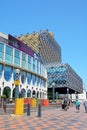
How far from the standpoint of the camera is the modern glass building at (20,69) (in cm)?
5988

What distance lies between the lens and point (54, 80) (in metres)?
107

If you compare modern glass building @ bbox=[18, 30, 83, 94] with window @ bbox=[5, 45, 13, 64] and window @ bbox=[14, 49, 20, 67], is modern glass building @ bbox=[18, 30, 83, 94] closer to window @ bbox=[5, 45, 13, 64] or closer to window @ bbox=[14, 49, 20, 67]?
window @ bbox=[14, 49, 20, 67]

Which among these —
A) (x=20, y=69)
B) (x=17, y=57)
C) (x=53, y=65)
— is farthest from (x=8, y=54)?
(x=53, y=65)

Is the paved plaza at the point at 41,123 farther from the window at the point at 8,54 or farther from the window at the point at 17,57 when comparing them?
the window at the point at 17,57

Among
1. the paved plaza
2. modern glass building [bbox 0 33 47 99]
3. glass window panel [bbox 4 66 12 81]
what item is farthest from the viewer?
glass window panel [bbox 4 66 12 81]

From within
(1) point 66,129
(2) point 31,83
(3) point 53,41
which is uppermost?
(3) point 53,41

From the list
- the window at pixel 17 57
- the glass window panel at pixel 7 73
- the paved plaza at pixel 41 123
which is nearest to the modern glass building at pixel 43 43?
the window at pixel 17 57

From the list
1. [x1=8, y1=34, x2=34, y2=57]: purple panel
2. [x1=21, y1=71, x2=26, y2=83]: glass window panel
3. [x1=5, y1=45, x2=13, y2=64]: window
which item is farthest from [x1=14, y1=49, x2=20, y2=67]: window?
[x1=21, y1=71, x2=26, y2=83]: glass window panel

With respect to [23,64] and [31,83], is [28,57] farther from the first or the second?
[31,83]

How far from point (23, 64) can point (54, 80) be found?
41.0m

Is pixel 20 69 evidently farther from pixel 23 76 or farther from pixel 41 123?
pixel 41 123

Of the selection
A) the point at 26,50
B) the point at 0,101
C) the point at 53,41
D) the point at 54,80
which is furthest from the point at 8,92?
the point at 53,41

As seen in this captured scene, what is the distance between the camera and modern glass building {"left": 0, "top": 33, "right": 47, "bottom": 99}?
59875 millimetres

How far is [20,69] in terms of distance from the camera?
66438 mm
